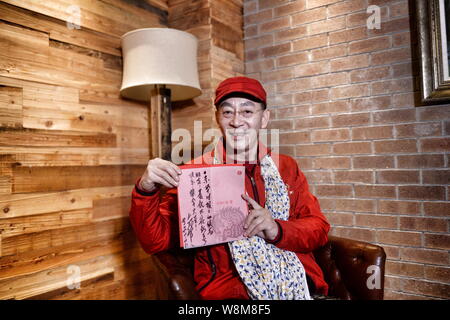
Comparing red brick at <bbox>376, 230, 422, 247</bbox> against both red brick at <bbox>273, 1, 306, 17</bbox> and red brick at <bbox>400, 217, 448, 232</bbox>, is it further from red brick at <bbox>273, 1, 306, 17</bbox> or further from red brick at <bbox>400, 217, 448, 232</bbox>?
red brick at <bbox>273, 1, 306, 17</bbox>

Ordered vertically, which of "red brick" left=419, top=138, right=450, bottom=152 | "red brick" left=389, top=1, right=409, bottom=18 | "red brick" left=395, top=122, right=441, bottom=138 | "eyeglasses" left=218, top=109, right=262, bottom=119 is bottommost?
"red brick" left=419, top=138, right=450, bottom=152

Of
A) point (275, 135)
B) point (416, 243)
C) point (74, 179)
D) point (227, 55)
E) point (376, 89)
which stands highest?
point (227, 55)

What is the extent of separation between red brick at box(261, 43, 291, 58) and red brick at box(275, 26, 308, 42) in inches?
1.6

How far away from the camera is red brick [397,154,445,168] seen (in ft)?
5.63

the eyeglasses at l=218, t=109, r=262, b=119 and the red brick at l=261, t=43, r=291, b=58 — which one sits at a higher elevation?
the red brick at l=261, t=43, r=291, b=58

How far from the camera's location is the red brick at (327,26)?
77.9 inches

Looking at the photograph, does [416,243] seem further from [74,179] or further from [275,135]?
[74,179]

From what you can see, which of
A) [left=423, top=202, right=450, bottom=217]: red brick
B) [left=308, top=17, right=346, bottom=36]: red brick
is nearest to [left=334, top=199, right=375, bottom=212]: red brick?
[left=423, top=202, right=450, bottom=217]: red brick

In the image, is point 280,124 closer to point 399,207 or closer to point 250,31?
point 250,31

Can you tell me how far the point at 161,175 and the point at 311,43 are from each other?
4.68 ft

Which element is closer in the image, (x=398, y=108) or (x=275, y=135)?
(x=398, y=108)

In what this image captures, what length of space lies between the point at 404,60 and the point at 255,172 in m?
1.09
